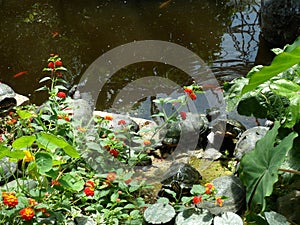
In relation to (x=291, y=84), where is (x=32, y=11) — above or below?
above

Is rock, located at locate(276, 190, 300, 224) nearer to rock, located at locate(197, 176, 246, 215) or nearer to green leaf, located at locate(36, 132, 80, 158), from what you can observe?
rock, located at locate(197, 176, 246, 215)

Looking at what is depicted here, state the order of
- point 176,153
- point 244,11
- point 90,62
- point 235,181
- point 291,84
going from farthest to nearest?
point 244,11, point 90,62, point 176,153, point 235,181, point 291,84

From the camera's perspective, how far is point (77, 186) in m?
2.25

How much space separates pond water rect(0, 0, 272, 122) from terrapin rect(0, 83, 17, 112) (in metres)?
0.22

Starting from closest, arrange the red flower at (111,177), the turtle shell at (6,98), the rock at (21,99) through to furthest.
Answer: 1. the red flower at (111,177)
2. the turtle shell at (6,98)
3. the rock at (21,99)

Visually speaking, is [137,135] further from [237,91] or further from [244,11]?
[244,11]

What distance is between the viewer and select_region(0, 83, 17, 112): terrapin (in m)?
4.02

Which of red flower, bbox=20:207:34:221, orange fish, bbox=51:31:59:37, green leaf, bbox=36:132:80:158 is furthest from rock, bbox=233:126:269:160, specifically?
orange fish, bbox=51:31:59:37

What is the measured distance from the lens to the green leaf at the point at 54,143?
74.6 inches

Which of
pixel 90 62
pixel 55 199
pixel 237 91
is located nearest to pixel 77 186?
pixel 55 199

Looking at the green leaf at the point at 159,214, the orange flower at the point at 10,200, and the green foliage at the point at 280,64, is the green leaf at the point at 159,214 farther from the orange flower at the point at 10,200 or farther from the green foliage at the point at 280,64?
the green foliage at the point at 280,64

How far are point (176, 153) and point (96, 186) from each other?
36.9 inches

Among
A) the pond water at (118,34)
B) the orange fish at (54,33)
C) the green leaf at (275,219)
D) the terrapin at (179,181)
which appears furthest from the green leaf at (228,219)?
the orange fish at (54,33)

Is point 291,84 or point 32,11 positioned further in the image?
point 32,11
